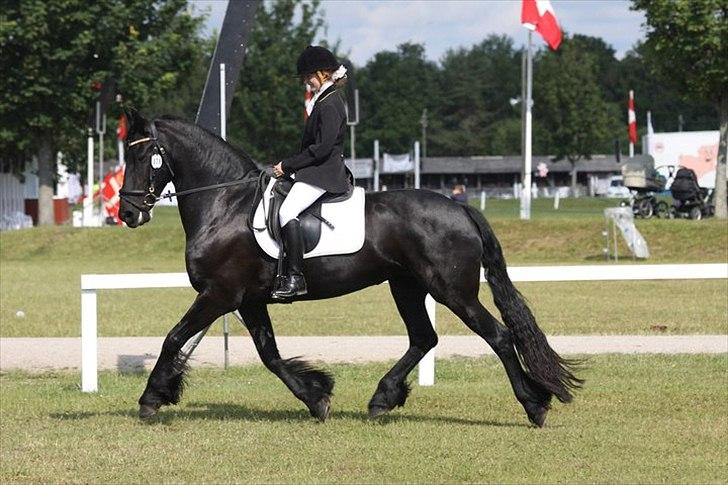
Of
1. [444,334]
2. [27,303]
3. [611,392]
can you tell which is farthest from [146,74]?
[611,392]

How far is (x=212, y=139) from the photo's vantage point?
10398 millimetres

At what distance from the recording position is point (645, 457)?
28.0ft

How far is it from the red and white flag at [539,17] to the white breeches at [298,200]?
108 feet

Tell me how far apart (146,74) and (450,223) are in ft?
138

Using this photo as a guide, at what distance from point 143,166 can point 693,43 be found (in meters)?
33.1

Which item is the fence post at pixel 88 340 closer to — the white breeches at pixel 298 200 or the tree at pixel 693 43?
the white breeches at pixel 298 200

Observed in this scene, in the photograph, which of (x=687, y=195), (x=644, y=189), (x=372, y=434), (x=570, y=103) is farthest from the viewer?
(x=570, y=103)

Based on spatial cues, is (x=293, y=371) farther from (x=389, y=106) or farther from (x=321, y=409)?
(x=389, y=106)

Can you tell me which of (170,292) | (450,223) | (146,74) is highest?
(146,74)

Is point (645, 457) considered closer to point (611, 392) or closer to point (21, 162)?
point (611, 392)

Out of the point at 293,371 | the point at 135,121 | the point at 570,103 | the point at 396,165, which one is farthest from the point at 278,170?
the point at 396,165

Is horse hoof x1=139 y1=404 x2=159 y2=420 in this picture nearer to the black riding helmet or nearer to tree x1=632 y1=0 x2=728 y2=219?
the black riding helmet

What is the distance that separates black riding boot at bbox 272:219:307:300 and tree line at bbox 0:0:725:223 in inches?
219

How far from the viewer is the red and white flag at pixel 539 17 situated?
41.7 meters
